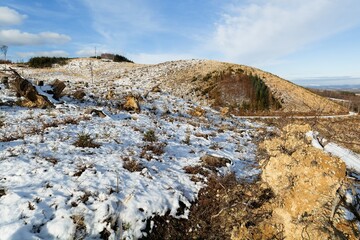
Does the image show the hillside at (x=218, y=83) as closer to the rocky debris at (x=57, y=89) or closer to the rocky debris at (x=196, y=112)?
the rocky debris at (x=196, y=112)

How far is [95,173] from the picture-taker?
7.14 m

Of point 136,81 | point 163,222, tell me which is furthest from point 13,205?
point 136,81

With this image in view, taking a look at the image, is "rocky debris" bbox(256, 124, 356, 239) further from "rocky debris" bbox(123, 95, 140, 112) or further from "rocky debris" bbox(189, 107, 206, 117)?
"rocky debris" bbox(189, 107, 206, 117)

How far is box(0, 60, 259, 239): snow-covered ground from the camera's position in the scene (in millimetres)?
5383

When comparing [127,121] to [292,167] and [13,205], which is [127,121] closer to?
[13,205]

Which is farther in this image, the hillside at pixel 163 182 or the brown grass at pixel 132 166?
the brown grass at pixel 132 166

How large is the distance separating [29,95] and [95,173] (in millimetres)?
10789

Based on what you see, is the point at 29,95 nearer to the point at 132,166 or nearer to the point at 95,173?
the point at 95,173

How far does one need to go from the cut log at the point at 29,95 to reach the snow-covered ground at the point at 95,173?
1.20 meters

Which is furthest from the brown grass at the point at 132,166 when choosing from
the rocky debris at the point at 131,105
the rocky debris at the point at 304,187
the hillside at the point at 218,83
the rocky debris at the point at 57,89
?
the hillside at the point at 218,83

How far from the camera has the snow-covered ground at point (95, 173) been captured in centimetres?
538

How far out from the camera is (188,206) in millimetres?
6656

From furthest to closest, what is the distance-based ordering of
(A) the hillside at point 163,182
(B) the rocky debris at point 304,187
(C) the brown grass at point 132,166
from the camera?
(C) the brown grass at point 132,166, (A) the hillside at point 163,182, (B) the rocky debris at point 304,187

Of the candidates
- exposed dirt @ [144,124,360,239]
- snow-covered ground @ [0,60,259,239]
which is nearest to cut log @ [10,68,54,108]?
snow-covered ground @ [0,60,259,239]
